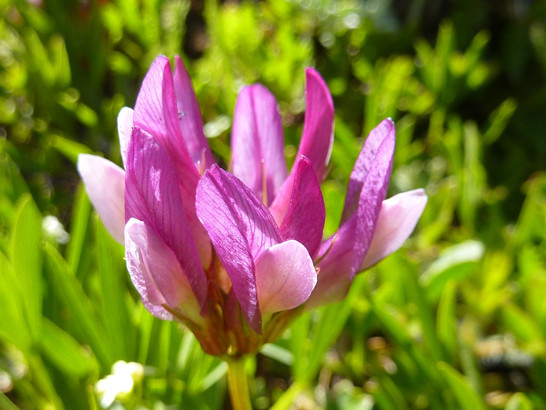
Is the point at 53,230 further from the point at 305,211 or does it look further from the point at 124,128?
the point at 305,211

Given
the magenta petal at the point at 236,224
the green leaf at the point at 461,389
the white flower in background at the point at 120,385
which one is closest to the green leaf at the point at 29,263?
the white flower in background at the point at 120,385

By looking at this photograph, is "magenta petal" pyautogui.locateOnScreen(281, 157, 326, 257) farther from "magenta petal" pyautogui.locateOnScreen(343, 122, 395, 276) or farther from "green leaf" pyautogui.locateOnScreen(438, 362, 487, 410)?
"green leaf" pyautogui.locateOnScreen(438, 362, 487, 410)

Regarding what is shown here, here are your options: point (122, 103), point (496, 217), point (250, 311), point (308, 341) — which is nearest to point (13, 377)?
point (308, 341)

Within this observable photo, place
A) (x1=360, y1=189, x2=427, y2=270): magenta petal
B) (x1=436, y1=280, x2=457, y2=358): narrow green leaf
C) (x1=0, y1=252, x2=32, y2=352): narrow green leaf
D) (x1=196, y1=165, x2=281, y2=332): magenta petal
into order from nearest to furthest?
(x1=196, y1=165, x2=281, y2=332): magenta petal < (x1=360, y1=189, x2=427, y2=270): magenta petal < (x1=0, y1=252, x2=32, y2=352): narrow green leaf < (x1=436, y1=280, x2=457, y2=358): narrow green leaf

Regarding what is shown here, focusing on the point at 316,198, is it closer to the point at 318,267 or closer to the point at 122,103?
the point at 318,267

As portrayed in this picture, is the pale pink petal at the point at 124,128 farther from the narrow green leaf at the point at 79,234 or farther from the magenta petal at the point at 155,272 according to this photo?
→ the narrow green leaf at the point at 79,234

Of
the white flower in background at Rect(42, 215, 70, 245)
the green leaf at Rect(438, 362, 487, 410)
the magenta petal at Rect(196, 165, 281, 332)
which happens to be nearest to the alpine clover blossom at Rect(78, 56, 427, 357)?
the magenta petal at Rect(196, 165, 281, 332)
